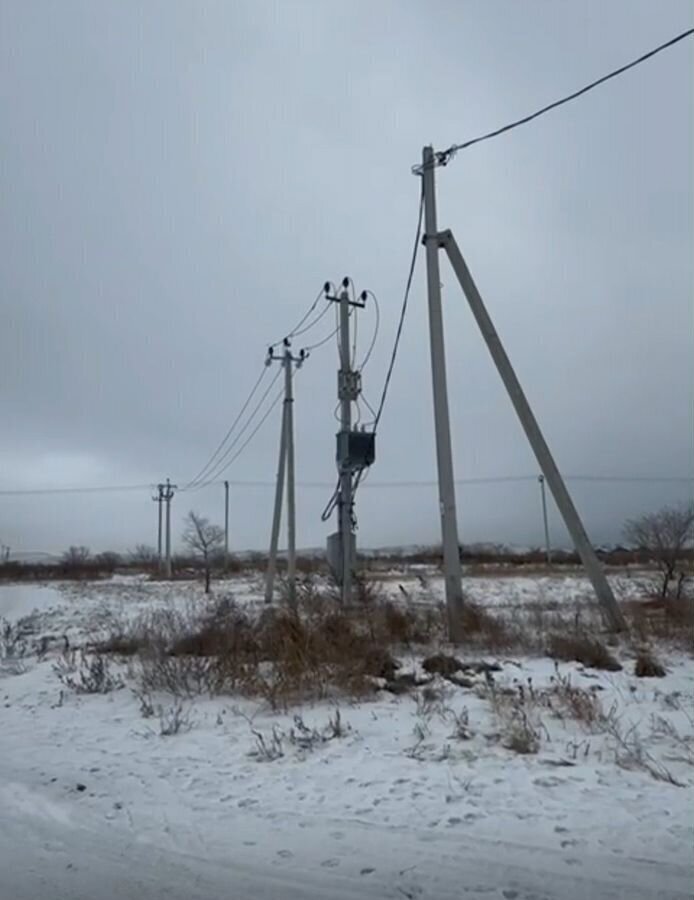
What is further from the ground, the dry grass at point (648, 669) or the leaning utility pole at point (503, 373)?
the leaning utility pole at point (503, 373)

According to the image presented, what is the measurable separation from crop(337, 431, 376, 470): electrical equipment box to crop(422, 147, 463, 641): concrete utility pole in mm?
3258

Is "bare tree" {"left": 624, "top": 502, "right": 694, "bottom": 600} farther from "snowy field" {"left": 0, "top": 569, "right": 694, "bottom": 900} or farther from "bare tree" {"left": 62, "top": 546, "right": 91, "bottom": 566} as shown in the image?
"bare tree" {"left": 62, "top": 546, "right": 91, "bottom": 566}

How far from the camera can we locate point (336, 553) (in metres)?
13.7

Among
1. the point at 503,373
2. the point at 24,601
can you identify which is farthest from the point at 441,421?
the point at 24,601

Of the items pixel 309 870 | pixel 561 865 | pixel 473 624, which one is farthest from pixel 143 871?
pixel 473 624

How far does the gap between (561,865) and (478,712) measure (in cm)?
269

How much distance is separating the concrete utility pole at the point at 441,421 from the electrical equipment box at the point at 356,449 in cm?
326

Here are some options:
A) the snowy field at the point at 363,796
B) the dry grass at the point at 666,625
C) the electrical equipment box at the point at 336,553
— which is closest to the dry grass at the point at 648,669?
the snowy field at the point at 363,796

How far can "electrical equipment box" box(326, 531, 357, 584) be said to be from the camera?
44.2 ft

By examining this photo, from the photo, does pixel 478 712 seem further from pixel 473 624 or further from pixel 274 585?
pixel 274 585

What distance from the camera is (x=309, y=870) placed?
10.6ft

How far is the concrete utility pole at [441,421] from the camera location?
9.75m

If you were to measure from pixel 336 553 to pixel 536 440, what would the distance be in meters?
5.14

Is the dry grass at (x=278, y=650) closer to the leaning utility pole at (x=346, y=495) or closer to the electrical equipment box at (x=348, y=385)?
the leaning utility pole at (x=346, y=495)
